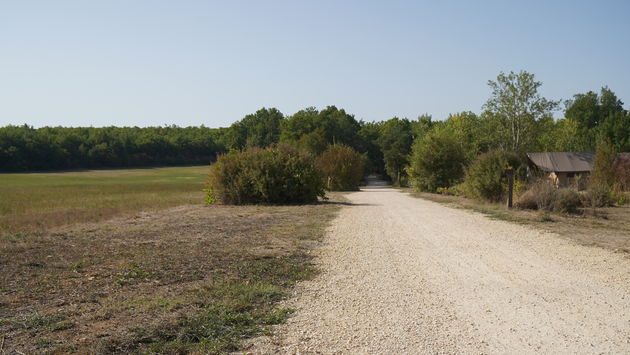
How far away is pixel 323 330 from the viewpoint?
18.8 ft

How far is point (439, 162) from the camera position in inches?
1512

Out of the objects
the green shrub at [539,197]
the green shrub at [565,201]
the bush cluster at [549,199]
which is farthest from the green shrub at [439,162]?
the green shrub at [565,201]

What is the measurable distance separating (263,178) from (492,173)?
11.0 metres

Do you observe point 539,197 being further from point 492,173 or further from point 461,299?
point 461,299

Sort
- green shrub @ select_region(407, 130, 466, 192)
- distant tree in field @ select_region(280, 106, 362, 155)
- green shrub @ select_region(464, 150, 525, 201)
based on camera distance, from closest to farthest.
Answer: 1. green shrub @ select_region(464, 150, 525, 201)
2. green shrub @ select_region(407, 130, 466, 192)
3. distant tree in field @ select_region(280, 106, 362, 155)

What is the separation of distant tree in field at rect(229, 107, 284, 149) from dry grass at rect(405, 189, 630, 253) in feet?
247

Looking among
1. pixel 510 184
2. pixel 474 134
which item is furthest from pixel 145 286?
pixel 474 134

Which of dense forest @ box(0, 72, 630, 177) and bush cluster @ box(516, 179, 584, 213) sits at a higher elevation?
dense forest @ box(0, 72, 630, 177)

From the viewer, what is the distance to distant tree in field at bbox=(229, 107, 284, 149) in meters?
95.7

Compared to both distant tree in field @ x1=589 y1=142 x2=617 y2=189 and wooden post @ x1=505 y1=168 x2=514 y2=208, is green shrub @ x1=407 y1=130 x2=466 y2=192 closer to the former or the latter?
distant tree in field @ x1=589 y1=142 x2=617 y2=189

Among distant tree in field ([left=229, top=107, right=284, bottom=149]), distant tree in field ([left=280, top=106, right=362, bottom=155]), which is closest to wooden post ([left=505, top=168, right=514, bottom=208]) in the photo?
distant tree in field ([left=280, top=106, right=362, bottom=155])

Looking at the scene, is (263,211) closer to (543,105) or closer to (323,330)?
(323,330)

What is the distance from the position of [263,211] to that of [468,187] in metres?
10.2

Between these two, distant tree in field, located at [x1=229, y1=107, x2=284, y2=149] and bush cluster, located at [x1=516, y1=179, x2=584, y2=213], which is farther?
distant tree in field, located at [x1=229, y1=107, x2=284, y2=149]
